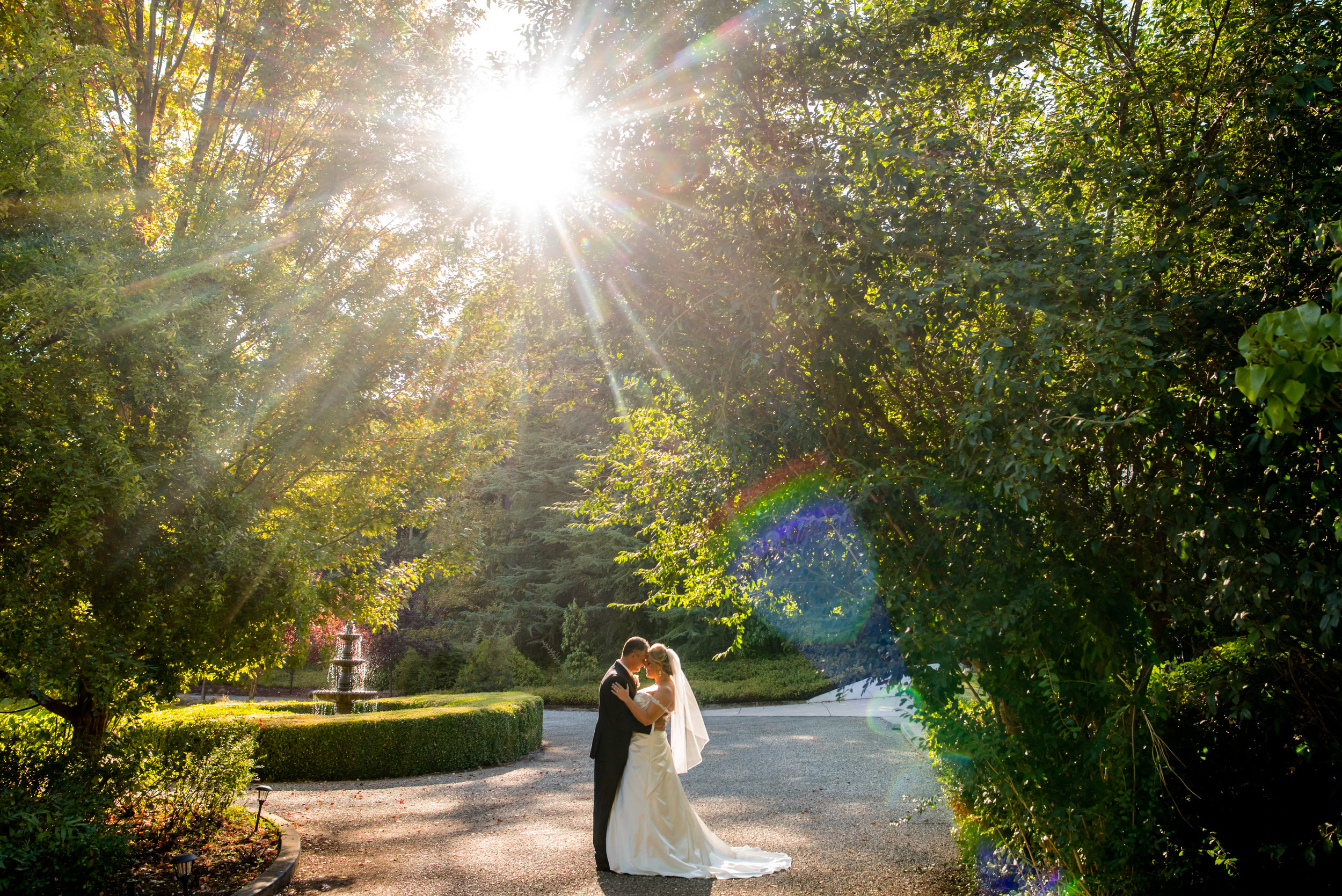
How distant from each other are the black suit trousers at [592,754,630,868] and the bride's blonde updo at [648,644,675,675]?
0.74 metres

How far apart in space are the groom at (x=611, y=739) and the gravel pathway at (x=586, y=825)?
291mm

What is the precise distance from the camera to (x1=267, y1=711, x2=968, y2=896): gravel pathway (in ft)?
17.7

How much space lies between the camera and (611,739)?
6.12 meters

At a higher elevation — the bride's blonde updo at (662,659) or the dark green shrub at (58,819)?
the bride's blonde updo at (662,659)

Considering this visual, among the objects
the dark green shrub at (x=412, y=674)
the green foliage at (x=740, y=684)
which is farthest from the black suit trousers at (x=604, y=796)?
the dark green shrub at (x=412, y=674)

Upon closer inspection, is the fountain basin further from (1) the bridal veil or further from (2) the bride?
(2) the bride

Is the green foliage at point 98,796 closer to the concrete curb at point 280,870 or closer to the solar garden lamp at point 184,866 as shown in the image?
the solar garden lamp at point 184,866

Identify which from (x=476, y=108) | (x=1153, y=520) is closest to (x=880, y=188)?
(x=1153, y=520)

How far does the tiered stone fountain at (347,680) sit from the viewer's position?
48.2 feet

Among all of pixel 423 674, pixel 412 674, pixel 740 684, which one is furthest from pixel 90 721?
pixel 412 674

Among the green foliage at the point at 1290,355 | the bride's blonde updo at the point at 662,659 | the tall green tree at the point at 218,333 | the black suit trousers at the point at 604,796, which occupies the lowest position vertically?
the black suit trousers at the point at 604,796

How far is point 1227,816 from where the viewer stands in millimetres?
4105

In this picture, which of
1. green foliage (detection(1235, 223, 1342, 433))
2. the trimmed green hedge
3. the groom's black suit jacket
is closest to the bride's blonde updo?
the groom's black suit jacket

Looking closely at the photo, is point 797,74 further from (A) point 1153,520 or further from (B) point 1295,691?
(B) point 1295,691
